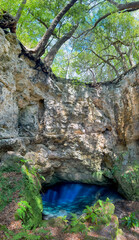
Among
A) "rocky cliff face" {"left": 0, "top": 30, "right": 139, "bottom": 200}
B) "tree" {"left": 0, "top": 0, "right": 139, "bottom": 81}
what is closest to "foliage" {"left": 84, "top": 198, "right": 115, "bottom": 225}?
"rocky cliff face" {"left": 0, "top": 30, "right": 139, "bottom": 200}

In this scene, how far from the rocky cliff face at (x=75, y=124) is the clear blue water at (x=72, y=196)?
45cm

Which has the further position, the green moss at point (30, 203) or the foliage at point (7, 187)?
the foliage at point (7, 187)

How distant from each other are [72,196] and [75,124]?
4108mm

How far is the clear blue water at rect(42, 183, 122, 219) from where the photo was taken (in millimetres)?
6789

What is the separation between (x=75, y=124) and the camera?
850cm

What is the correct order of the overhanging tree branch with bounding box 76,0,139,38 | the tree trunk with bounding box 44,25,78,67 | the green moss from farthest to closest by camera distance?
the overhanging tree branch with bounding box 76,0,139,38 → the tree trunk with bounding box 44,25,78,67 → the green moss

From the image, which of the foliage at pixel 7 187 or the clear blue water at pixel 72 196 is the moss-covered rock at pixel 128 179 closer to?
the clear blue water at pixel 72 196

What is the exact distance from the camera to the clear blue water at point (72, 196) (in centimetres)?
679

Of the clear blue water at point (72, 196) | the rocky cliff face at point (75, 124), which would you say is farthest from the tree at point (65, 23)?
the clear blue water at point (72, 196)

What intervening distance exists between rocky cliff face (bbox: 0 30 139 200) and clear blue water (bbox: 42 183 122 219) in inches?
17.8

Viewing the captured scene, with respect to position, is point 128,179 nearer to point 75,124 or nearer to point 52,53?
point 75,124

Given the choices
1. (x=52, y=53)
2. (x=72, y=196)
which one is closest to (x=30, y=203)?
(x=72, y=196)

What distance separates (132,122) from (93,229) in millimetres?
6304

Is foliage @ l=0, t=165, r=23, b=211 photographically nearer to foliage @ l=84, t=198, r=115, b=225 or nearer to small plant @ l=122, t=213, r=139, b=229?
foliage @ l=84, t=198, r=115, b=225
